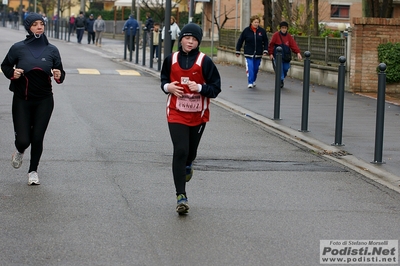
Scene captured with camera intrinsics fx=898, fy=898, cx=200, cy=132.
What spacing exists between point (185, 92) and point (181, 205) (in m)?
0.98

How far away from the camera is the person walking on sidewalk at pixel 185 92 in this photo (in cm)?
781

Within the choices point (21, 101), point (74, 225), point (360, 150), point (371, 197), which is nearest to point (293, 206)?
point (371, 197)

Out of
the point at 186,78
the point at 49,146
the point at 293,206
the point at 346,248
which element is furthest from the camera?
the point at 49,146

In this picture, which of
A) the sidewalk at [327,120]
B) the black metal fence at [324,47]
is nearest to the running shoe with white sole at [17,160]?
the sidewalk at [327,120]

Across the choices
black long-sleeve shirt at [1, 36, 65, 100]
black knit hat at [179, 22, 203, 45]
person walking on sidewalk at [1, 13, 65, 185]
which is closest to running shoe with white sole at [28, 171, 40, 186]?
person walking on sidewalk at [1, 13, 65, 185]

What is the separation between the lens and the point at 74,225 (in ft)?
24.1

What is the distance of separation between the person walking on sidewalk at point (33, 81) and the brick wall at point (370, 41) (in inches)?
508

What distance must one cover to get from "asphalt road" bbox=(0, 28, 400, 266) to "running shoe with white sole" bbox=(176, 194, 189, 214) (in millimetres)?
72

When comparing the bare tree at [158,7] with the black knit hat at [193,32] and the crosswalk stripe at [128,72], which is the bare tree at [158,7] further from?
the black knit hat at [193,32]

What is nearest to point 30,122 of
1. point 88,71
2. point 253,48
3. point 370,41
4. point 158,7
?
point 253,48

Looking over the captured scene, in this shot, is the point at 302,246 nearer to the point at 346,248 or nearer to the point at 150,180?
the point at 346,248

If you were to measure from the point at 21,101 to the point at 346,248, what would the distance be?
12.8ft

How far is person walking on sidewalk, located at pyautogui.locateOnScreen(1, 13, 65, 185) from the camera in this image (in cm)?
902

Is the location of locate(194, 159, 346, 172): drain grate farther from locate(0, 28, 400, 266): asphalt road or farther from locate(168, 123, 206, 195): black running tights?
locate(168, 123, 206, 195): black running tights
